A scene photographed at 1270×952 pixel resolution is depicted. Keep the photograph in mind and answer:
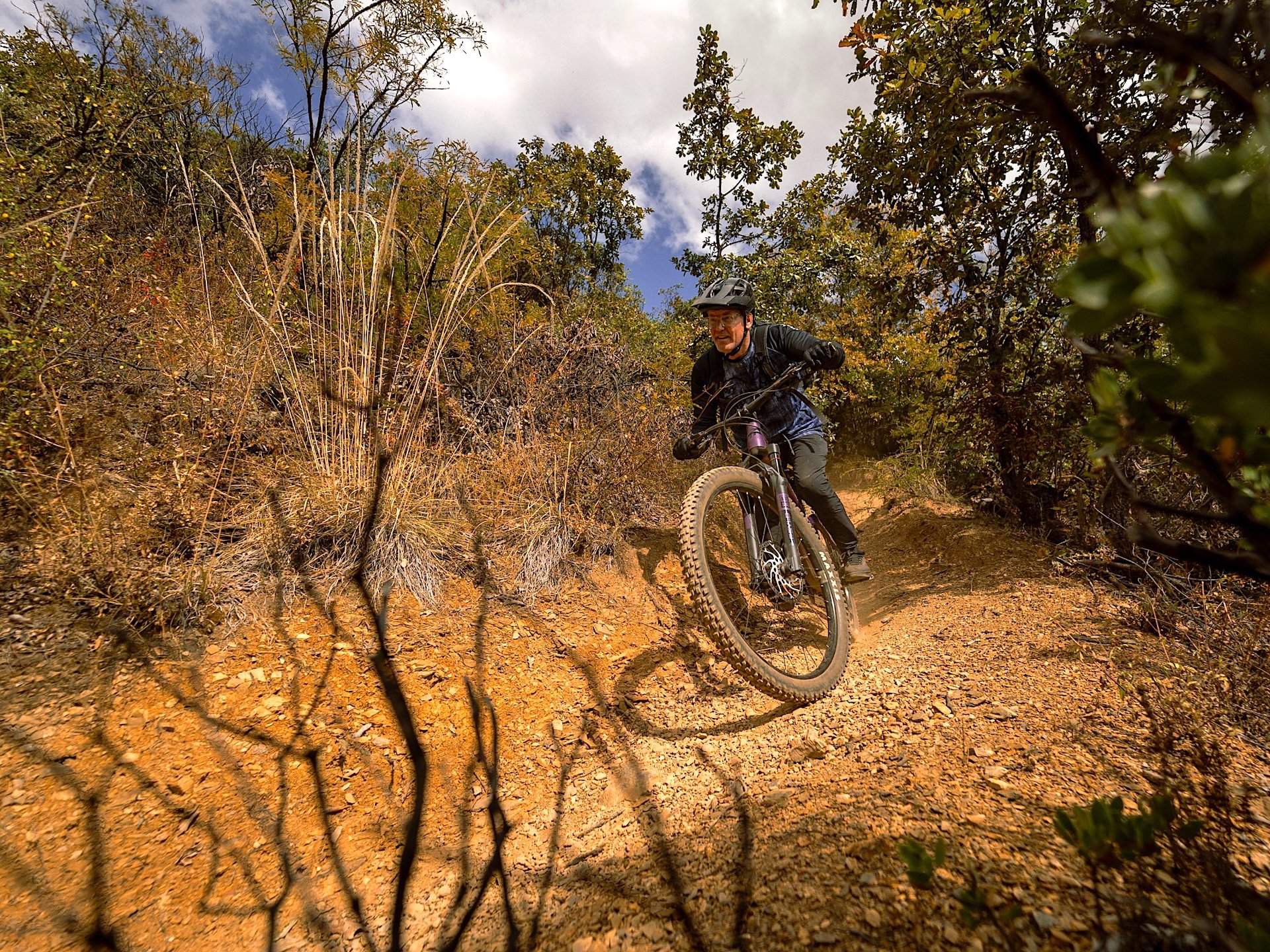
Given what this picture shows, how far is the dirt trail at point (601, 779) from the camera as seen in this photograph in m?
1.07

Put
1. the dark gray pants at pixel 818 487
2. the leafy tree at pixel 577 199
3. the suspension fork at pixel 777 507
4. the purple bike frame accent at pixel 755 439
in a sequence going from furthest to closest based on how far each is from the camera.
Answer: the leafy tree at pixel 577 199
the dark gray pants at pixel 818 487
the purple bike frame accent at pixel 755 439
the suspension fork at pixel 777 507

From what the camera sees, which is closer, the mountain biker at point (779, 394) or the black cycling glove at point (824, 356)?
the black cycling glove at point (824, 356)

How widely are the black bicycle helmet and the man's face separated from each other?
6cm

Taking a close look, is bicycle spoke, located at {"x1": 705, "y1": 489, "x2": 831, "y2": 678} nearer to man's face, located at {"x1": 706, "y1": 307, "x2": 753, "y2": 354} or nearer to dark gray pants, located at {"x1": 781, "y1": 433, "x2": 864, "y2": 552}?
dark gray pants, located at {"x1": 781, "y1": 433, "x2": 864, "y2": 552}

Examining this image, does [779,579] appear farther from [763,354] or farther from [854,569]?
[763,354]

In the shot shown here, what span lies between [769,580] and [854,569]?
0.65 m

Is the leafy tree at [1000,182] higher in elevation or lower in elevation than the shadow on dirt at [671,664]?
higher

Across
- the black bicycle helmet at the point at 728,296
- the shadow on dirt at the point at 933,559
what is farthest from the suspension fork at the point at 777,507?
the shadow on dirt at the point at 933,559

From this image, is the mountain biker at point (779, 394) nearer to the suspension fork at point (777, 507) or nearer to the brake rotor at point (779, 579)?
the suspension fork at point (777, 507)

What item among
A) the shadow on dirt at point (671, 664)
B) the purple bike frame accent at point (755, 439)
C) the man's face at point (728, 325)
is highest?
the man's face at point (728, 325)

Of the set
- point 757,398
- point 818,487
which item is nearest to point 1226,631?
point 818,487

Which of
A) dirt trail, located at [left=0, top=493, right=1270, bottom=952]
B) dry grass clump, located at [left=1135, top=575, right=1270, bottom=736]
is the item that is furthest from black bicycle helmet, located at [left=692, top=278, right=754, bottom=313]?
dry grass clump, located at [left=1135, top=575, right=1270, bottom=736]

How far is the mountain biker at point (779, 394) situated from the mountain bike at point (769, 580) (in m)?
0.11

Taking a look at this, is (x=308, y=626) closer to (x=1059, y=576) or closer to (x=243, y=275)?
(x=243, y=275)
